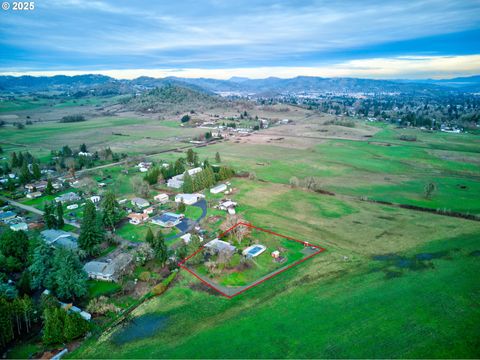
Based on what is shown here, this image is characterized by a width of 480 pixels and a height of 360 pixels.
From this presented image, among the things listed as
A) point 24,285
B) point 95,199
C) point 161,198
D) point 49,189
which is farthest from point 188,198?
point 24,285

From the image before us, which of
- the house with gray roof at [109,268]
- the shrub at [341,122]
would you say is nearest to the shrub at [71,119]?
the shrub at [341,122]

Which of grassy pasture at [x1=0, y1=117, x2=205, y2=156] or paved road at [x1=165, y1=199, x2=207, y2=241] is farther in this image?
grassy pasture at [x1=0, y1=117, x2=205, y2=156]

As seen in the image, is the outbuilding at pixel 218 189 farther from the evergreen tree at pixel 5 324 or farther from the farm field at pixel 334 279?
the evergreen tree at pixel 5 324

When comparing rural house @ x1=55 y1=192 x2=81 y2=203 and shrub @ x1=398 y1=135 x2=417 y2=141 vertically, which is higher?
shrub @ x1=398 y1=135 x2=417 y2=141

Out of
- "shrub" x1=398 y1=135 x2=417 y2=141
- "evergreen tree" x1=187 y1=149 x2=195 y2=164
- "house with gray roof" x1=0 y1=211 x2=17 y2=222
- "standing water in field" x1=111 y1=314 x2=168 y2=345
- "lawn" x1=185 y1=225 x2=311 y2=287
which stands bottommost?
"standing water in field" x1=111 y1=314 x2=168 y2=345

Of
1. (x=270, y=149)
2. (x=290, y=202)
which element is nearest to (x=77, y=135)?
(x=270, y=149)

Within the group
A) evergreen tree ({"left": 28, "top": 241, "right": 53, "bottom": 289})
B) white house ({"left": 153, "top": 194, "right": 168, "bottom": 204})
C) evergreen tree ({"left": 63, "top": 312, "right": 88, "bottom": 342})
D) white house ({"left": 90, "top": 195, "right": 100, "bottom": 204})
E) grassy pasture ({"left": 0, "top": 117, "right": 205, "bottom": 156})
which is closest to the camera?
evergreen tree ({"left": 63, "top": 312, "right": 88, "bottom": 342})

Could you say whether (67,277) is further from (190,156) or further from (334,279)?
(190,156)

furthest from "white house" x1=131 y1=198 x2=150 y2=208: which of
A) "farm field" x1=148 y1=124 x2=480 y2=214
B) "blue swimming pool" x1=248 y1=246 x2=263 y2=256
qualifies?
"farm field" x1=148 y1=124 x2=480 y2=214

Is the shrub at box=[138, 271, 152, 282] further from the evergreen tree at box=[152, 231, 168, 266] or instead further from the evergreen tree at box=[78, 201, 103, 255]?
the evergreen tree at box=[78, 201, 103, 255]
